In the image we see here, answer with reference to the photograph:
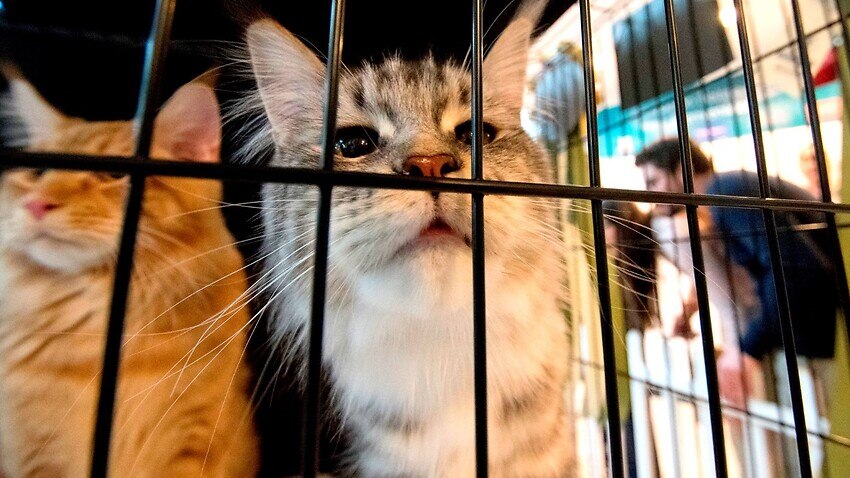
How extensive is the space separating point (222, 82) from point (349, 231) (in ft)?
1.72

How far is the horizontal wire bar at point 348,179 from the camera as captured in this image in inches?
11.7

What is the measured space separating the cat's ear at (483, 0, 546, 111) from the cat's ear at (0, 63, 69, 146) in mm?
772

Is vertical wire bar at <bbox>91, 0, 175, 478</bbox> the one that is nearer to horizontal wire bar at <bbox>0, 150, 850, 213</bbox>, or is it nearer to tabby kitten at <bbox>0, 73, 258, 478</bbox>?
horizontal wire bar at <bbox>0, 150, 850, 213</bbox>

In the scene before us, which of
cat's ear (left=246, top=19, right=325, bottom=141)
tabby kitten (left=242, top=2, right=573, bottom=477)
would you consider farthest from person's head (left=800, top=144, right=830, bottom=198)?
cat's ear (left=246, top=19, right=325, bottom=141)

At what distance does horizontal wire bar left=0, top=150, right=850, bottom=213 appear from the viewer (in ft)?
0.97

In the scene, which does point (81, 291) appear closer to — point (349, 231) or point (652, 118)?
point (349, 231)

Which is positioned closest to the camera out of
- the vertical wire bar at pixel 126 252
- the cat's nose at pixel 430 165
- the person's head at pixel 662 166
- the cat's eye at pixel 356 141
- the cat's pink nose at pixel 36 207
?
the vertical wire bar at pixel 126 252

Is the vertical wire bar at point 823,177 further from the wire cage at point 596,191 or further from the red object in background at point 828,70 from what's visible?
the red object in background at point 828,70

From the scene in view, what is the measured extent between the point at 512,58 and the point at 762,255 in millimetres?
735

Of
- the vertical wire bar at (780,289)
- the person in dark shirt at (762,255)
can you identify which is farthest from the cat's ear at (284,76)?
the person in dark shirt at (762,255)

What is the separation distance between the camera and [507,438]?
0.71 metres

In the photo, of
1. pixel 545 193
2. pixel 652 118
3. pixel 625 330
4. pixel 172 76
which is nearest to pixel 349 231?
pixel 545 193

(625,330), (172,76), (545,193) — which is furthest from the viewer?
(625,330)

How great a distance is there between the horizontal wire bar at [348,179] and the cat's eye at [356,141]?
390mm
